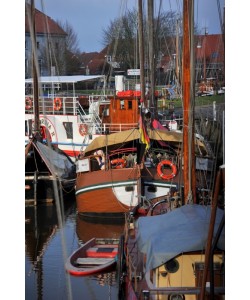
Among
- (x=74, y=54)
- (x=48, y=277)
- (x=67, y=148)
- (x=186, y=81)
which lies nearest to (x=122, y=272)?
(x=48, y=277)

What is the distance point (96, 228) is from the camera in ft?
41.9

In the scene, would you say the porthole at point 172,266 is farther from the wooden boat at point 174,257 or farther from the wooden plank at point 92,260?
the wooden plank at point 92,260

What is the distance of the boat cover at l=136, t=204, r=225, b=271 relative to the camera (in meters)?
4.49

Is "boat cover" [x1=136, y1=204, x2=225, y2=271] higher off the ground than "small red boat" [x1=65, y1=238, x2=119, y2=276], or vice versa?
"boat cover" [x1=136, y1=204, x2=225, y2=271]

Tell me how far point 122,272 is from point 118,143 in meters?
5.90

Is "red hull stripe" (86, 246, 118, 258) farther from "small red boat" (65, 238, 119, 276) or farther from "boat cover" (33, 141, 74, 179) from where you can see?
→ "boat cover" (33, 141, 74, 179)

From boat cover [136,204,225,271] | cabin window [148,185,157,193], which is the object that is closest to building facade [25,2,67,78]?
boat cover [136,204,225,271]

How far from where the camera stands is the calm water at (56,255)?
8203 millimetres

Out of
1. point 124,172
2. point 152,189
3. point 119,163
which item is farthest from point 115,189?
point 152,189

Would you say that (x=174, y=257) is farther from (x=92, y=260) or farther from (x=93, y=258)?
(x=93, y=258)

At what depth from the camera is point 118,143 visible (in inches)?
520

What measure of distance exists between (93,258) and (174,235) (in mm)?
5032

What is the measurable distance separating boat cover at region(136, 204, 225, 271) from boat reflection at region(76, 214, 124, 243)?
21.7ft
